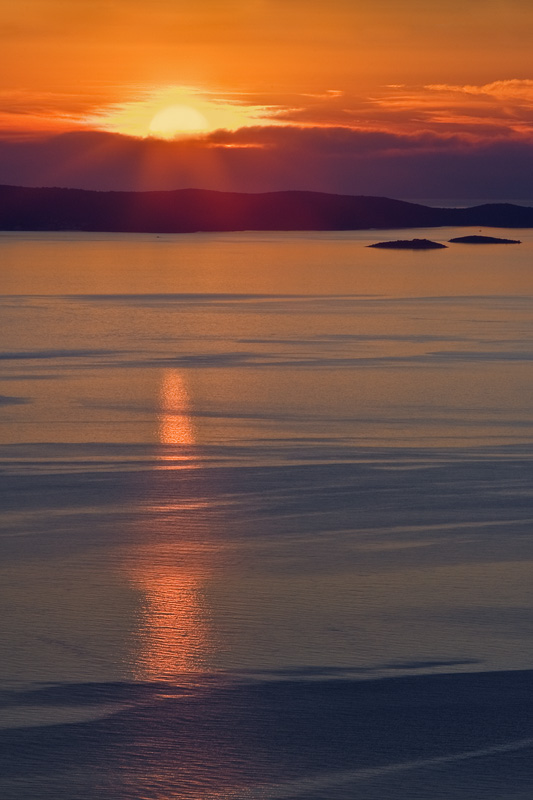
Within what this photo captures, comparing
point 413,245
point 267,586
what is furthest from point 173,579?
point 413,245

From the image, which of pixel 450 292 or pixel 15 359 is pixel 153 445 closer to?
pixel 15 359

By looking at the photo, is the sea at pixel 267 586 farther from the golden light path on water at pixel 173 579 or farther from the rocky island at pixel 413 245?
the rocky island at pixel 413 245

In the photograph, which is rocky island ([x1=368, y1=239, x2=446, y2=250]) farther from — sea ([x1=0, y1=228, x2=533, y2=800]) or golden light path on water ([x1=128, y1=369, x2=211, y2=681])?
golden light path on water ([x1=128, y1=369, x2=211, y2=681])

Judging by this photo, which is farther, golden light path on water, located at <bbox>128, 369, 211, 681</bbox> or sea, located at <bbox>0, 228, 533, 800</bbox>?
golden light path on water, located at <bbox>128, 369, 211, 681</bbox>

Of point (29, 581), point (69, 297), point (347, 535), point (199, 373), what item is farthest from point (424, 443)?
point (69, 297)

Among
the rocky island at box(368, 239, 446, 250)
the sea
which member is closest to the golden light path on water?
the sea

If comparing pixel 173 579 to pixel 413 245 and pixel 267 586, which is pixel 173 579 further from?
pixel 413 245
